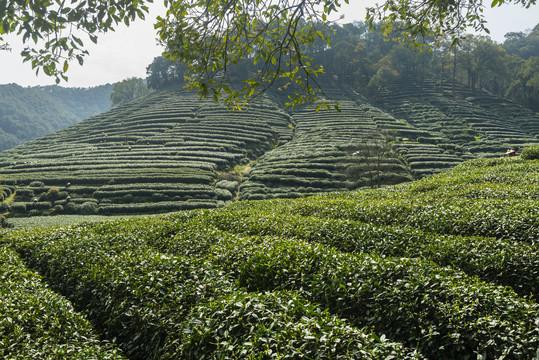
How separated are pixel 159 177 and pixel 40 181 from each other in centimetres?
1685

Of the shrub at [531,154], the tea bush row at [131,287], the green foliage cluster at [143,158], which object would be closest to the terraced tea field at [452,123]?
the shrub at [531,154]

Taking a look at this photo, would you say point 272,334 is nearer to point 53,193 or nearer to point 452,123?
point 53,193

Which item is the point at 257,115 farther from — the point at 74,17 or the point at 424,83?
the point at 74,17

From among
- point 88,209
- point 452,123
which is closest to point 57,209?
point 88,209

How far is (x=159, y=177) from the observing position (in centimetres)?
4612

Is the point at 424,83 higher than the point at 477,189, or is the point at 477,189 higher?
the point at 424,83

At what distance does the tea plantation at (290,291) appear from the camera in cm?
532

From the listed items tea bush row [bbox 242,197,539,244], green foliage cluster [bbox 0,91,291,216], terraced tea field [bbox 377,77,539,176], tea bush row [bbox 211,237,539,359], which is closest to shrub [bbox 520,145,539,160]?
tea bush row [bbox 242,197,539,244]

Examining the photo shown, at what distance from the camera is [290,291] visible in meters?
7.13

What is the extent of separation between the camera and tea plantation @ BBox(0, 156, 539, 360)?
17.5 feet

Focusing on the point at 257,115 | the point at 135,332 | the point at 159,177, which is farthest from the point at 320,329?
the point at 257,115

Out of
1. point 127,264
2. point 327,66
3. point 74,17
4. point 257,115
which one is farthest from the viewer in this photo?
point 327,66

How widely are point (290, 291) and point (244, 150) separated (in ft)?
179

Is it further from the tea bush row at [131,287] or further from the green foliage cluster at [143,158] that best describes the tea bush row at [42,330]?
the green foliage cluster at [143,158]
